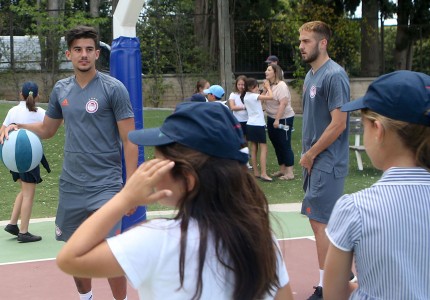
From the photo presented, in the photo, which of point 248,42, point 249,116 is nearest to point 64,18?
point 248,42

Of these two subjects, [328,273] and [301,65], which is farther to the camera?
[301,65]

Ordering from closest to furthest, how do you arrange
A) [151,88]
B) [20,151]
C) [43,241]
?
1. [20,151]
2. [43,241]
3. [151,88]

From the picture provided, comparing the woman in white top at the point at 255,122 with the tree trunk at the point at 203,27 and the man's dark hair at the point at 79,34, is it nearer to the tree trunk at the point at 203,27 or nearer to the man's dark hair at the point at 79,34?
the man's dark hair at the point at 79,34

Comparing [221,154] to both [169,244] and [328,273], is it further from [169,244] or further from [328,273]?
[328,273]

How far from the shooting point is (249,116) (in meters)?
13.5

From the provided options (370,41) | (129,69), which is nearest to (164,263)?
(129,69)

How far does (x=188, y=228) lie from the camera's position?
7.84 feet

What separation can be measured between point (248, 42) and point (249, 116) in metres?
16.5

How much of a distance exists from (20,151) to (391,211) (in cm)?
601

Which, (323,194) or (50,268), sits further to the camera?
(50,268)

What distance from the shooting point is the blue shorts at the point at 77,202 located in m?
5.38

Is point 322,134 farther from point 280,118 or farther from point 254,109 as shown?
point 254,109

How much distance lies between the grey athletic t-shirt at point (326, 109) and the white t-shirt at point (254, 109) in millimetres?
7066

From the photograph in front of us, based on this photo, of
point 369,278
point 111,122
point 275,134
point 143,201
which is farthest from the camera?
point 275,134
